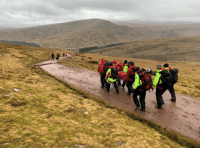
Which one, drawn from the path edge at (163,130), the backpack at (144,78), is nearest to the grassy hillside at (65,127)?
the path edge at (163,130)

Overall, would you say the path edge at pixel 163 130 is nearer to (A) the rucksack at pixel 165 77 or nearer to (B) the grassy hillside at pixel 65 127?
(B) the grassy hillside at pixel 65 127

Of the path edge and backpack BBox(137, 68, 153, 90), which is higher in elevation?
backpack BBox(137, 68, 153, 90)

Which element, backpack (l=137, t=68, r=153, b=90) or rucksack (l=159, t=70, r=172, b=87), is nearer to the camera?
backpack (l=137, t=68, r=153, b=90)

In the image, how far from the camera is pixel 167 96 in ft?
36.2

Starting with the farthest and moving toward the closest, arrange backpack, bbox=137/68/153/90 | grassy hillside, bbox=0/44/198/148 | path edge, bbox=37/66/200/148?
backpack, bbox=137/68/153/90 → path edge, bbox=37/66/200/148 → grassy hillside, bbox=0/44/198/148

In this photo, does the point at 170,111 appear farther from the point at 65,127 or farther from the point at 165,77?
the point at 65,127

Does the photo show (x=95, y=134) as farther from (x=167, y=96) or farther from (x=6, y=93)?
(x=167, y=96)

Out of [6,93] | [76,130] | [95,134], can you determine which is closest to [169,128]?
[95,134]

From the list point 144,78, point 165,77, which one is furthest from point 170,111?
point 144,78

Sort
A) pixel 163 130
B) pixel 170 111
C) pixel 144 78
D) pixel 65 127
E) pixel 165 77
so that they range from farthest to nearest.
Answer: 1. pixel 170 111
2. pixel 165 77
3. pixel 144 78
4. pixel 163 130
5. pixel 65 127

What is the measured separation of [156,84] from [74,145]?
6.54 m

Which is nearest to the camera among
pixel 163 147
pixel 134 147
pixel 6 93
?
pixel 134 147

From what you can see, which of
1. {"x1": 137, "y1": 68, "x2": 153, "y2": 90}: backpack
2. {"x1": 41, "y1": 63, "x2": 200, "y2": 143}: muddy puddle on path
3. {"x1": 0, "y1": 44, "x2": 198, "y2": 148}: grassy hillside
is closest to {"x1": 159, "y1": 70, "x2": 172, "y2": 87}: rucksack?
{"x1": 137, "y1": 68, "x2": 153, "y2": 90}: backpack

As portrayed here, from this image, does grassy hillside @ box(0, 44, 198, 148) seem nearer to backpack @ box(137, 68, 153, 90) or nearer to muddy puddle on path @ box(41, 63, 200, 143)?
muddy puddle on path @ box(41, 63, 200, 143)
